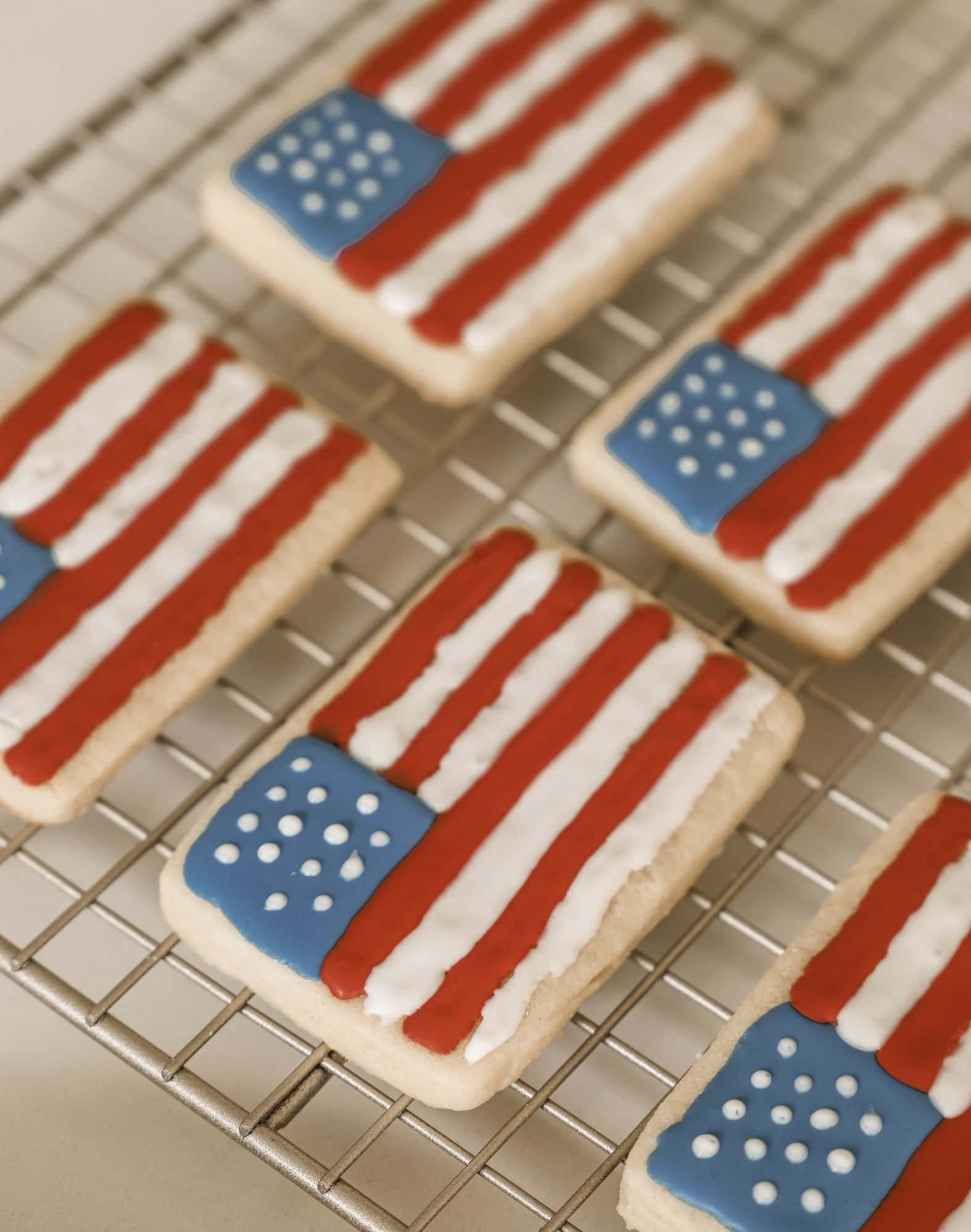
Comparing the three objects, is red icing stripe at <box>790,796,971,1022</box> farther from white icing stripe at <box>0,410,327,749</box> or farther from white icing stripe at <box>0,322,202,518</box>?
white icing stripe at <box>0,322,202,518</box>

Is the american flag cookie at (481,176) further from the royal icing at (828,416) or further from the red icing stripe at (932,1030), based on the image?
the red icing stripe at (932,1030)

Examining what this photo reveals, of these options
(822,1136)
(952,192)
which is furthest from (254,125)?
(822,1136)

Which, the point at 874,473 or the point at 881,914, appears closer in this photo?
the point at 881,914

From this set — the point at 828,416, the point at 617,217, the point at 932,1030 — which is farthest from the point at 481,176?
the point at 932,1030

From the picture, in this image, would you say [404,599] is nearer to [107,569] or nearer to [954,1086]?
[107,569]

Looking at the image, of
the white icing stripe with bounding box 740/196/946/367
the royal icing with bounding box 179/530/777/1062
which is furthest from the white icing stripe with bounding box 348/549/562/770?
the white icing stripe with bounding box 740/196/946/367

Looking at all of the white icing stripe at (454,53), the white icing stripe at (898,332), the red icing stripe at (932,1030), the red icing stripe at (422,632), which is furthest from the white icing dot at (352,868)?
the white icing stripe at (454,53)
